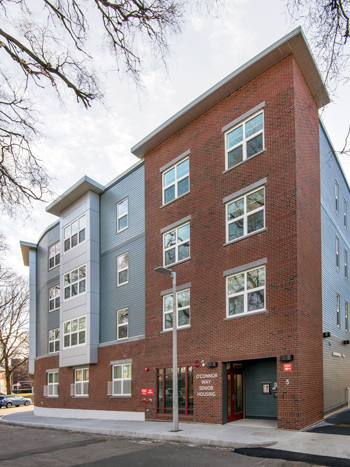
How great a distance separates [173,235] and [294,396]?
886 centimetres

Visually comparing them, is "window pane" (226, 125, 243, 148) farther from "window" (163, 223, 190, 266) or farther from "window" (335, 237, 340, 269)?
"window" (335, 237, 340, 269)

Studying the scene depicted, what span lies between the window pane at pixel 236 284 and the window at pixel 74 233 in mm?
11942

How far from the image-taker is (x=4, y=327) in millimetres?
54938

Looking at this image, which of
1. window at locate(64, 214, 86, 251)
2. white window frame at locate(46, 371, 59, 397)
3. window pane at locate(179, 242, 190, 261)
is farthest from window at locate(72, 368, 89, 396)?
window pane at locate(179, 242, 190, 261)

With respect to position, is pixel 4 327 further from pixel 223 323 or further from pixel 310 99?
pixel 310 99

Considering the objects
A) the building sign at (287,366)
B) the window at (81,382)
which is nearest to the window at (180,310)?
the building sign at (287,366)

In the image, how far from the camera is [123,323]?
76.6ft

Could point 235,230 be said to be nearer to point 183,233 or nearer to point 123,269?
point 183,233

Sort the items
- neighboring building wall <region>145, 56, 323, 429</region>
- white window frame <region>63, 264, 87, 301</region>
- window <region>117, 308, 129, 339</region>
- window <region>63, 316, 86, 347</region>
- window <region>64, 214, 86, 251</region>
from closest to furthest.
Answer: neighboring building wall <region>145, 56, 323, 429</region>, window <region>117, 308, 129, 339</region>, window <region>63, 316, 86, 347</region>, white window frame <region>63, 264, 87, 301</region>, window <region>64, 214, 86, 251</region>

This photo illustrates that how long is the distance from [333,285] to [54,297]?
18766 mm

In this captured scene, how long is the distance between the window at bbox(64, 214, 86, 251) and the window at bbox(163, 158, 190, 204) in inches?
282

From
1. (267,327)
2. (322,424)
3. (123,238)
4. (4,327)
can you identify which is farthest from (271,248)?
(4,327)

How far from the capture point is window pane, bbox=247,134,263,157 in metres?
16.9

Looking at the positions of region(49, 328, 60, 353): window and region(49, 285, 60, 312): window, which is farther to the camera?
region(49, 285, 60, 312): window
